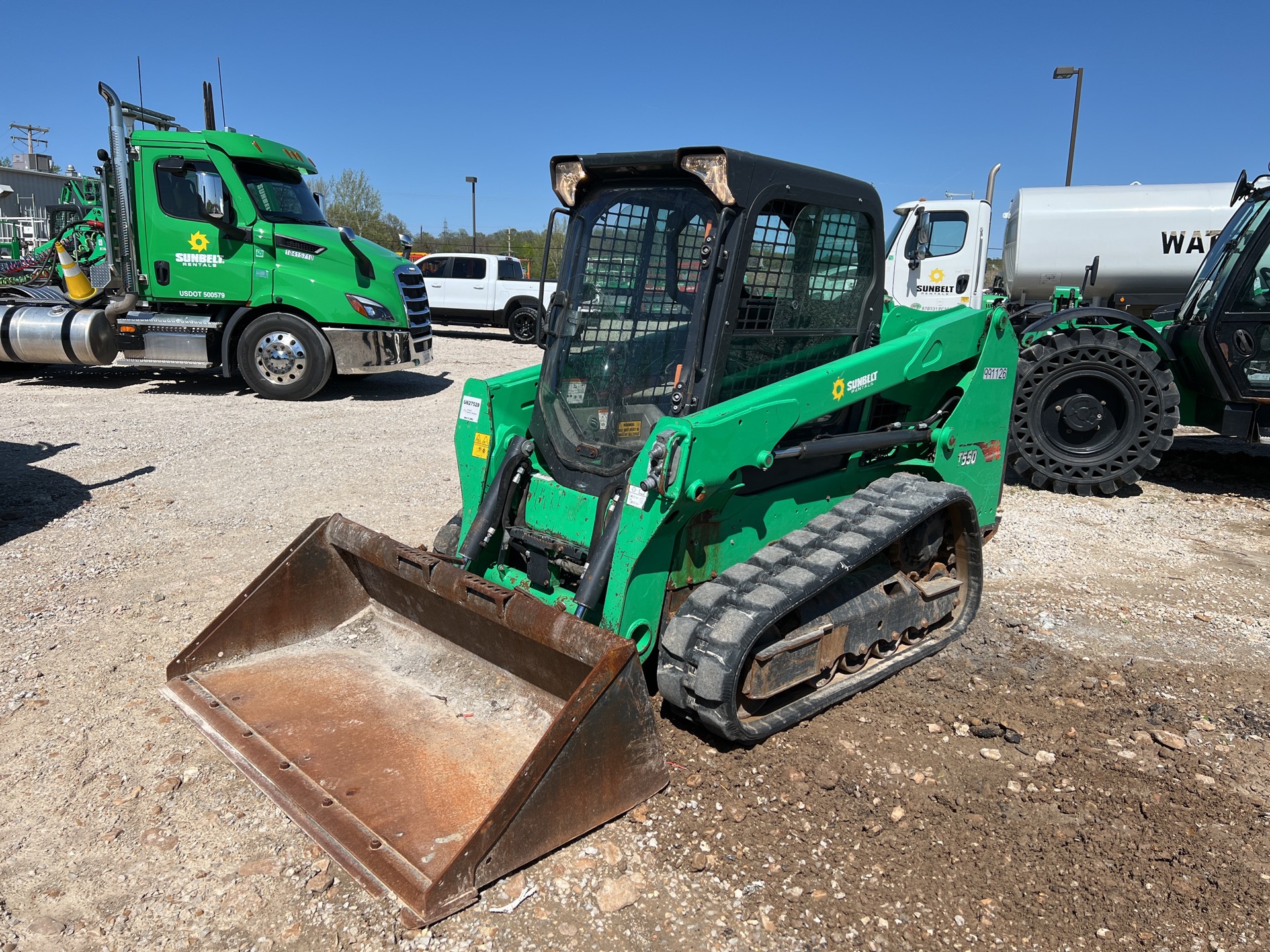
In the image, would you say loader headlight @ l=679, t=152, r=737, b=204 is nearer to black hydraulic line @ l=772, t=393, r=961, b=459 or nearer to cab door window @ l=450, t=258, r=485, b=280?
black hydraulic line @ l=772, t=393, r=961, b=459

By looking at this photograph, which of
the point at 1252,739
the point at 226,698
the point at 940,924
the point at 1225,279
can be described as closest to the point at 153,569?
the point at 226,698

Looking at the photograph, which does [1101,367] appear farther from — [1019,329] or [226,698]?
[226,698]

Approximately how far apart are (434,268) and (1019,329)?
1435cm

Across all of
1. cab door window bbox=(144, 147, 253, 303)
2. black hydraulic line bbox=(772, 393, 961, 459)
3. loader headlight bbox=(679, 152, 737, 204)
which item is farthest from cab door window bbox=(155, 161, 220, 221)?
black hydraulic line bbox=(772, 393, 961, 459)

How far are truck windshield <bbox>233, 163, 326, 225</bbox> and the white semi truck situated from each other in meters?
7.69

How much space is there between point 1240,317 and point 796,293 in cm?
521

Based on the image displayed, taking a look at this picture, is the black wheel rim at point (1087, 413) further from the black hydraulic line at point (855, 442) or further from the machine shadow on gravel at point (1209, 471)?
the black hydraulic line at point (855, 442)

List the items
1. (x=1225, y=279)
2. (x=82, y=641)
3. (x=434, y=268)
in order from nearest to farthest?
(x=82, y=641), (x=1225, y=279), (x=434, y=268)

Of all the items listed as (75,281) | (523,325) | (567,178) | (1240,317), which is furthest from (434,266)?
(567,178)

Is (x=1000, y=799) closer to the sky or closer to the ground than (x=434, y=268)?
closer to the ground

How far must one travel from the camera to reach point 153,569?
5391 mm

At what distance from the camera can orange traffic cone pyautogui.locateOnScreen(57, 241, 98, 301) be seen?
11.6 metres

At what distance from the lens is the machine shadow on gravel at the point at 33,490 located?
20.3 ft

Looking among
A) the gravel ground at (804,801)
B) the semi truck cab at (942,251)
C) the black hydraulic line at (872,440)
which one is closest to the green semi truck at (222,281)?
the gravel ground at (804,801)
